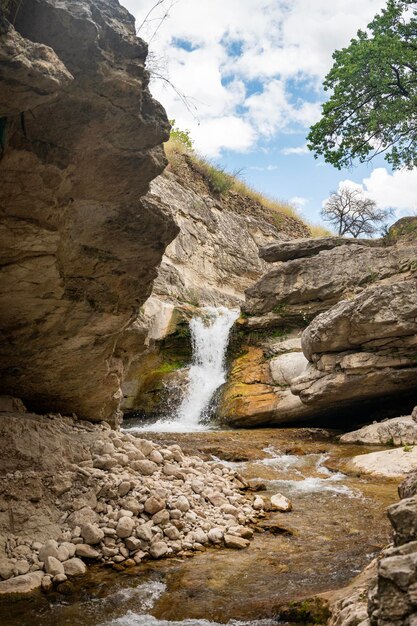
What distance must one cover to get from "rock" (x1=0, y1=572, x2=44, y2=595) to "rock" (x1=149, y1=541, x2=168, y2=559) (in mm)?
1185

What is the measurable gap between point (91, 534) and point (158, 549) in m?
0.73

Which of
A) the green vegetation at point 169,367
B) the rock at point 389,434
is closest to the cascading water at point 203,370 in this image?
the green vegetation at point 169,367

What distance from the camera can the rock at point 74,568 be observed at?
504cm

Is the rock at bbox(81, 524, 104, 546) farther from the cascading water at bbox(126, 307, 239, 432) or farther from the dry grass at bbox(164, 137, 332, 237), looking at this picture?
the dry grass at bbox(164, 137, 332, 237)

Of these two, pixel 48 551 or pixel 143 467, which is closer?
pixel 48 551

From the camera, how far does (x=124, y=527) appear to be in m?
5.68

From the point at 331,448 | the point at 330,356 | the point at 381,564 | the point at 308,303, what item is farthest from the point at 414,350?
the point at 381,564

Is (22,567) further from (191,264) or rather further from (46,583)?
(191,264)

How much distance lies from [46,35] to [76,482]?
4738 millimetres

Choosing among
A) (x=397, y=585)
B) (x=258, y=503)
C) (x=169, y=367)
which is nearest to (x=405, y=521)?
(x=397, y=585)

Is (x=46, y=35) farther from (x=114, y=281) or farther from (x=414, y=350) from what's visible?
(x=414, y=350)

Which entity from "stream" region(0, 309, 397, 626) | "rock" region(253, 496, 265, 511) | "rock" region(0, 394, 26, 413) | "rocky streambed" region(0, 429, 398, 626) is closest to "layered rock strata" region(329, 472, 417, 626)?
"rocky streambed" region(0, 429, 398, 626)

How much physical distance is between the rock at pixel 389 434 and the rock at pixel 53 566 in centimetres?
883

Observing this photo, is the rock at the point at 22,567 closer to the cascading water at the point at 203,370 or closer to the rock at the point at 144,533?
the rock at the point at 144,533
